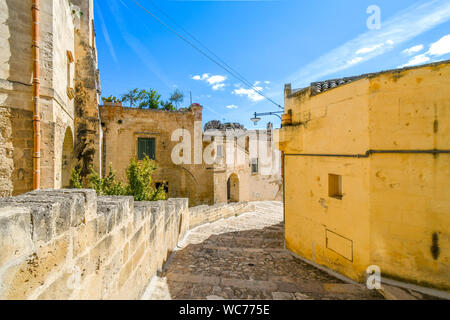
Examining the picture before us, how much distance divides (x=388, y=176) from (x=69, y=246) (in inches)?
200

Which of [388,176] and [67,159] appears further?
[67,159]

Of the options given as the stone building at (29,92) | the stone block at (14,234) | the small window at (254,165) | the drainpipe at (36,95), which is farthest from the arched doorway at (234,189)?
the stone block at (14,234)

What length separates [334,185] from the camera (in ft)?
16.6

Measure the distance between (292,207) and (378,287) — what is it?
104 inches

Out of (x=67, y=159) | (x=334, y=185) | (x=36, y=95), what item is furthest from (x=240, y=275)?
(x=67, y=159)

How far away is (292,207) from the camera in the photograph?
6.18 m

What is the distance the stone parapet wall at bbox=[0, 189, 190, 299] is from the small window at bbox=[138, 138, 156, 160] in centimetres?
1105

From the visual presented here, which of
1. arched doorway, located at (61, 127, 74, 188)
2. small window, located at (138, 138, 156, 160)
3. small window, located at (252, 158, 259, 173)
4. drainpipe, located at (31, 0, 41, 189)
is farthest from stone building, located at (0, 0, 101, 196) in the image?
small window, located at (252, 158, 259, 173)

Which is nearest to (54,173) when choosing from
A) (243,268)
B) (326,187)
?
(243,268)

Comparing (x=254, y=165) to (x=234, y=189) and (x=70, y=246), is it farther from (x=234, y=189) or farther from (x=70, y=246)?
(x=70, y=246)

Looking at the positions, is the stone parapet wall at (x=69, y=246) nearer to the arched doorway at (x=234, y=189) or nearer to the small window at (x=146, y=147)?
the small window at (x=146, y=147)

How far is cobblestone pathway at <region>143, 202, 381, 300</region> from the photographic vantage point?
367 centimetres

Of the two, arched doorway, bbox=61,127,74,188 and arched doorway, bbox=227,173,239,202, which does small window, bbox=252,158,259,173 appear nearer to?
arched doorway, bbox=227,173,239,202

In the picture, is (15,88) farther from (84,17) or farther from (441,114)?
(441,114)
